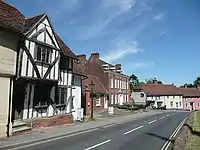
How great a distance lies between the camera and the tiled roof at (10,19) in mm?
17030

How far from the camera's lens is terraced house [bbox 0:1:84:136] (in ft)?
55.7

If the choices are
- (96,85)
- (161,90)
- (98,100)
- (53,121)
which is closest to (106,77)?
(96,85)

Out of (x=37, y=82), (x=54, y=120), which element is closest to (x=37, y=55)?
(x=37, y=82)

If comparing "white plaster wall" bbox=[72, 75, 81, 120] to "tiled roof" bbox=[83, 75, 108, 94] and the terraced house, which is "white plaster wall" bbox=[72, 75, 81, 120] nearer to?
the terraced house

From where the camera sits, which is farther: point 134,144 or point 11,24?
point 11,24

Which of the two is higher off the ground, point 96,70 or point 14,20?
point 96,70

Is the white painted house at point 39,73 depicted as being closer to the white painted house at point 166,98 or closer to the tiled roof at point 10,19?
the tiled roof at point 10,19

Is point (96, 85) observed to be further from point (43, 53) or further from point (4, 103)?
point (4, 103)

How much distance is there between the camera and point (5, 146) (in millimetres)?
12836

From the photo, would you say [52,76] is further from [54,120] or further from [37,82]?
[54,120]

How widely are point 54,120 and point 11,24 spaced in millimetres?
8381

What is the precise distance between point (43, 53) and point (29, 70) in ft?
7.62

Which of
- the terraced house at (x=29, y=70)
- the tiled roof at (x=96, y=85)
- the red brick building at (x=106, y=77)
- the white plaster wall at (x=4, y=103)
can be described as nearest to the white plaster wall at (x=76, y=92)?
the terraced house at (x=29, y=70)

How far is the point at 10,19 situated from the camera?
18.4 meters
